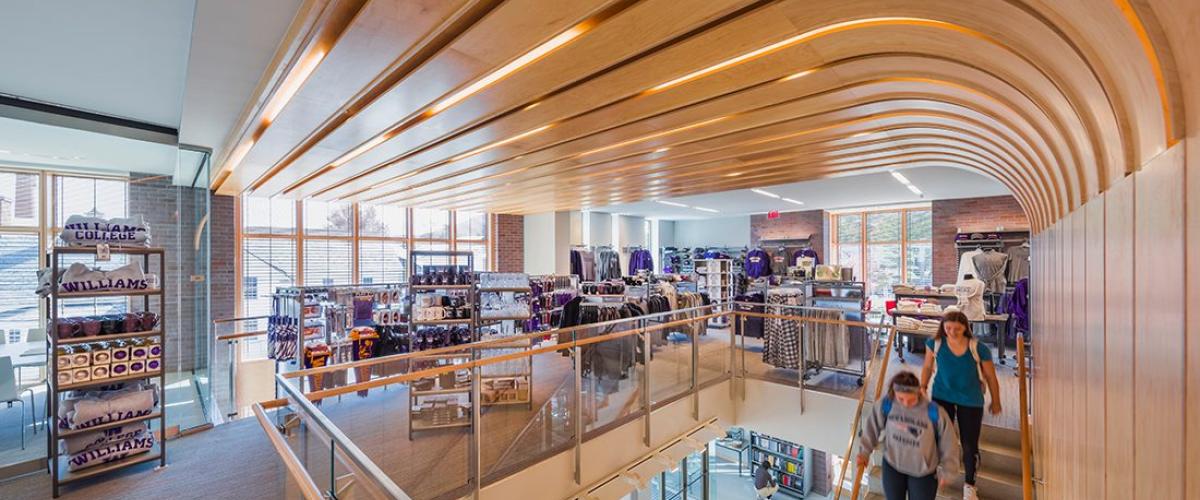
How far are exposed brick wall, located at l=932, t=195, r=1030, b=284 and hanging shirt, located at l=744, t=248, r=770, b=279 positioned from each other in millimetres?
3800

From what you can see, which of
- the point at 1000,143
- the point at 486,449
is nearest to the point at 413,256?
the point at 486,449

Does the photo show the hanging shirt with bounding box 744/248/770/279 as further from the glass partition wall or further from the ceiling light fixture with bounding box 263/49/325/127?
the glass partition wall

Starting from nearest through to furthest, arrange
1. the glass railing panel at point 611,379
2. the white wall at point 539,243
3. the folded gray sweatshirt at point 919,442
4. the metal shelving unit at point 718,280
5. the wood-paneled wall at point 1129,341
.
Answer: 1. the wood-paneled wall at point 1129,341
2. the folded gray sweatshirt at point 919,442
3. the glass railing panel at point 611,379
4. the metal shelving unit at point 718,280
5. the white wall at point 539,243

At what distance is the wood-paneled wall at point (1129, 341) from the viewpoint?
0.84 m

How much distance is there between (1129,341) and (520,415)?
427 centimetres

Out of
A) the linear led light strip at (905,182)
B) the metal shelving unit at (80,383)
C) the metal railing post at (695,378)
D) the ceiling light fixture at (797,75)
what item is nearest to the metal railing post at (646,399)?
the metal railing post at (695,378)

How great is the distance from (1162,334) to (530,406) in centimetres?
440

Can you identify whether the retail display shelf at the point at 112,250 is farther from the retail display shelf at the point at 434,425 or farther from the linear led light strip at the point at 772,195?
the linear led light strip at the point at 772,195

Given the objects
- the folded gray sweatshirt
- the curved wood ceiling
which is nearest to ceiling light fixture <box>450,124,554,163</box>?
the curved wood ceiling

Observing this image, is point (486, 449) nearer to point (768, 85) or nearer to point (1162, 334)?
point (768, 85)

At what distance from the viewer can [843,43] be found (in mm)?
2369

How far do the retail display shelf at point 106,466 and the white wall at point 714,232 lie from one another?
1373 cm

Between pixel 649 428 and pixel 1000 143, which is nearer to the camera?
pixel 1000 143

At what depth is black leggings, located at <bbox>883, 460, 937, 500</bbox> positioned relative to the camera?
3004 millimetres
